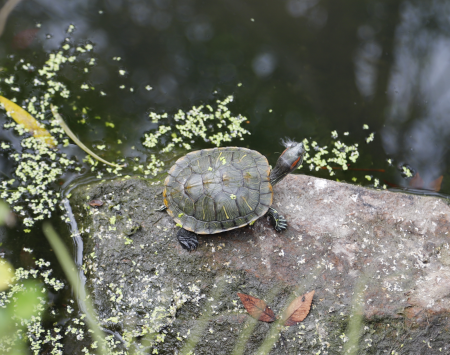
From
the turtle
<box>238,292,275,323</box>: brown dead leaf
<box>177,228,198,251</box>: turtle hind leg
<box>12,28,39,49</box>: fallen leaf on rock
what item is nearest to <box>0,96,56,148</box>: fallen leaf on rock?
<box>12,28,39,49</box>: fallen leaf on rock

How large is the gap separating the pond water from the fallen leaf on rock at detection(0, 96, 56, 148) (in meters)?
0.10

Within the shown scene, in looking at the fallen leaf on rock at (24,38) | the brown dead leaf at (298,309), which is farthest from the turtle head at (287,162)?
the fallen leaf on rock at (24,38)

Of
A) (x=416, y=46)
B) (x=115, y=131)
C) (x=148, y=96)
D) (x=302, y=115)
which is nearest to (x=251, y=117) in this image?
(x=302, y=115)

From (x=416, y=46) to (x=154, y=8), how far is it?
3.85 m

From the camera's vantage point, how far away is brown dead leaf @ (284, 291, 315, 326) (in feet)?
9.75

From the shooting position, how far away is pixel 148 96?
177 inches

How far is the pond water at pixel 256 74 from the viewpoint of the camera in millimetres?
4297

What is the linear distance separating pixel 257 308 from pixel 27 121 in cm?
339

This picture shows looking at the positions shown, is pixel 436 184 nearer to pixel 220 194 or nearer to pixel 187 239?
pixel 220 194

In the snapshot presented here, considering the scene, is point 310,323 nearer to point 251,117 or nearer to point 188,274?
point 188,274

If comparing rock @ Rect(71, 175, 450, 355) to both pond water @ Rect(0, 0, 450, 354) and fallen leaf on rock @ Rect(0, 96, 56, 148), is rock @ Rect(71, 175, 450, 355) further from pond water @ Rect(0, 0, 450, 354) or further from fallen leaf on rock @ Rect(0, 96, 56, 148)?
fallen leaf on rock @ Rect(0, 96, 56, 148)

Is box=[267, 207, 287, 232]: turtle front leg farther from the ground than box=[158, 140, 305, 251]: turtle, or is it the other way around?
box=[158, 140, 305, 251]: turtle

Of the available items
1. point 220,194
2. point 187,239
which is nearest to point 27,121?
point 187,239

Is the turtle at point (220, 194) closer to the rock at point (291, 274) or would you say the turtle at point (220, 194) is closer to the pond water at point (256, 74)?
the rock at point (291, 274)
